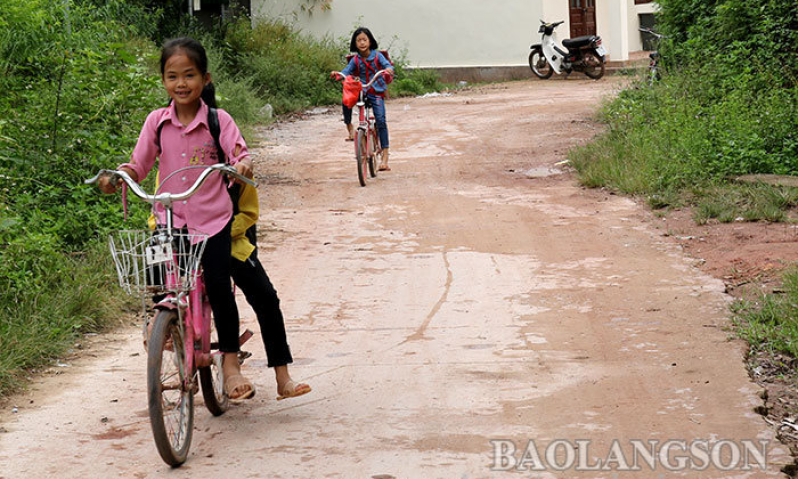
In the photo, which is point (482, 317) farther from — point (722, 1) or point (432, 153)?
point (722, 1)

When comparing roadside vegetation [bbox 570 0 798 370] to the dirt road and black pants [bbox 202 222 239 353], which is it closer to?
the dirt road

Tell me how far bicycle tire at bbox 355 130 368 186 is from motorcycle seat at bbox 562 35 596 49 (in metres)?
13.9

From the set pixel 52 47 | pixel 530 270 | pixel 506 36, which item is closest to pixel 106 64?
pixel 52 47

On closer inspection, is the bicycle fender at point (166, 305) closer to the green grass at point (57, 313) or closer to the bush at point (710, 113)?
the green grass at point (57, 313)

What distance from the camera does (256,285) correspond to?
4.61 metres

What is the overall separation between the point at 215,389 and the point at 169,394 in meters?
0.50

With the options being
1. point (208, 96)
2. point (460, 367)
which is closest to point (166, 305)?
point (208, 96)

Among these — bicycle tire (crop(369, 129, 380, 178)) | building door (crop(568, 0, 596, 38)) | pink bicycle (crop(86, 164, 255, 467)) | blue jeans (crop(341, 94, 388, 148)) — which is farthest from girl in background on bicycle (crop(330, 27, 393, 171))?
building door (crop(568, 0, 596, 38))

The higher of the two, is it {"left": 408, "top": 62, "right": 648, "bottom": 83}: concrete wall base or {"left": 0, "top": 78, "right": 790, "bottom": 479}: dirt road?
{"left": 408, "top": 62, "right": 648, "bottom": 83}: concrete wall base

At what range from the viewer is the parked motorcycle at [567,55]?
79.5 feet

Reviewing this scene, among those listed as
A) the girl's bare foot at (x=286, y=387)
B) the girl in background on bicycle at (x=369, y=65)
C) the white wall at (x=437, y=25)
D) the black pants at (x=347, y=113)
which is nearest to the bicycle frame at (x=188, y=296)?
the girl's bare foot at (x=286, y=387)

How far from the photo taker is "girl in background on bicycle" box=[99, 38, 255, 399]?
439 centimetres

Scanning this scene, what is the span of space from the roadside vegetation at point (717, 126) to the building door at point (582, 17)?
12.6 m

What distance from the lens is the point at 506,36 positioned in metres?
25.4
